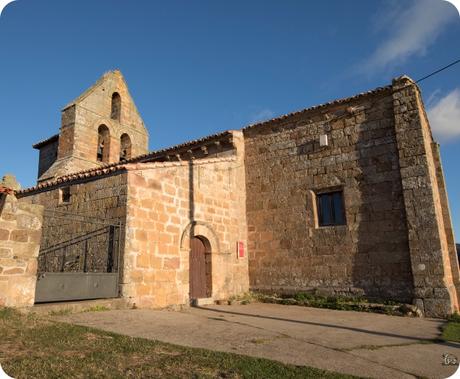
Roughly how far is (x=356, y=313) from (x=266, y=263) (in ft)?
10.5

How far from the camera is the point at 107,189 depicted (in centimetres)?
855

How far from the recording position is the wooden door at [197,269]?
9773 mm

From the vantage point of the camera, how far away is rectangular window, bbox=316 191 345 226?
10172 mm

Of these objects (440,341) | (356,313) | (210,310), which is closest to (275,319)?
(210,310)

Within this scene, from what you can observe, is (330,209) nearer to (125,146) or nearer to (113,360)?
(113,360)

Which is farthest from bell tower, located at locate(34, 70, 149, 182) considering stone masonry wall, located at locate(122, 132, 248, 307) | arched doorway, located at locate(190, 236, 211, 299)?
arched doorway, located at locate(190, 236, 211, 299)

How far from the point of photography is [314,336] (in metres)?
5.50

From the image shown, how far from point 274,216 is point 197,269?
291 centimetres

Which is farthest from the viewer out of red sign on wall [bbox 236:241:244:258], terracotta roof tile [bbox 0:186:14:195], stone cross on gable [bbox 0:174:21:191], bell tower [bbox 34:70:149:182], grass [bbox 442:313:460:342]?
bell tower [bbox 34:70:149:182]

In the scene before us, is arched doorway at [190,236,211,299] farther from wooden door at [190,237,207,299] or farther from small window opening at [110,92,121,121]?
small window opening at [110,92,121,121]

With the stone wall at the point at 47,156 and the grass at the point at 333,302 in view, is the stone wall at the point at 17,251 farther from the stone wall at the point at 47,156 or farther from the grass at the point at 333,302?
the stone wall at the point at 47,156

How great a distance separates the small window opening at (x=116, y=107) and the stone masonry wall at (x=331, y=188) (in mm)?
9061

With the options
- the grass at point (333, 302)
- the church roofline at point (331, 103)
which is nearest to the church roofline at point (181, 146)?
the church roofline at point (331, 103)

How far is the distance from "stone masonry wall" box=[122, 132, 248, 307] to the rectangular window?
2503mm
